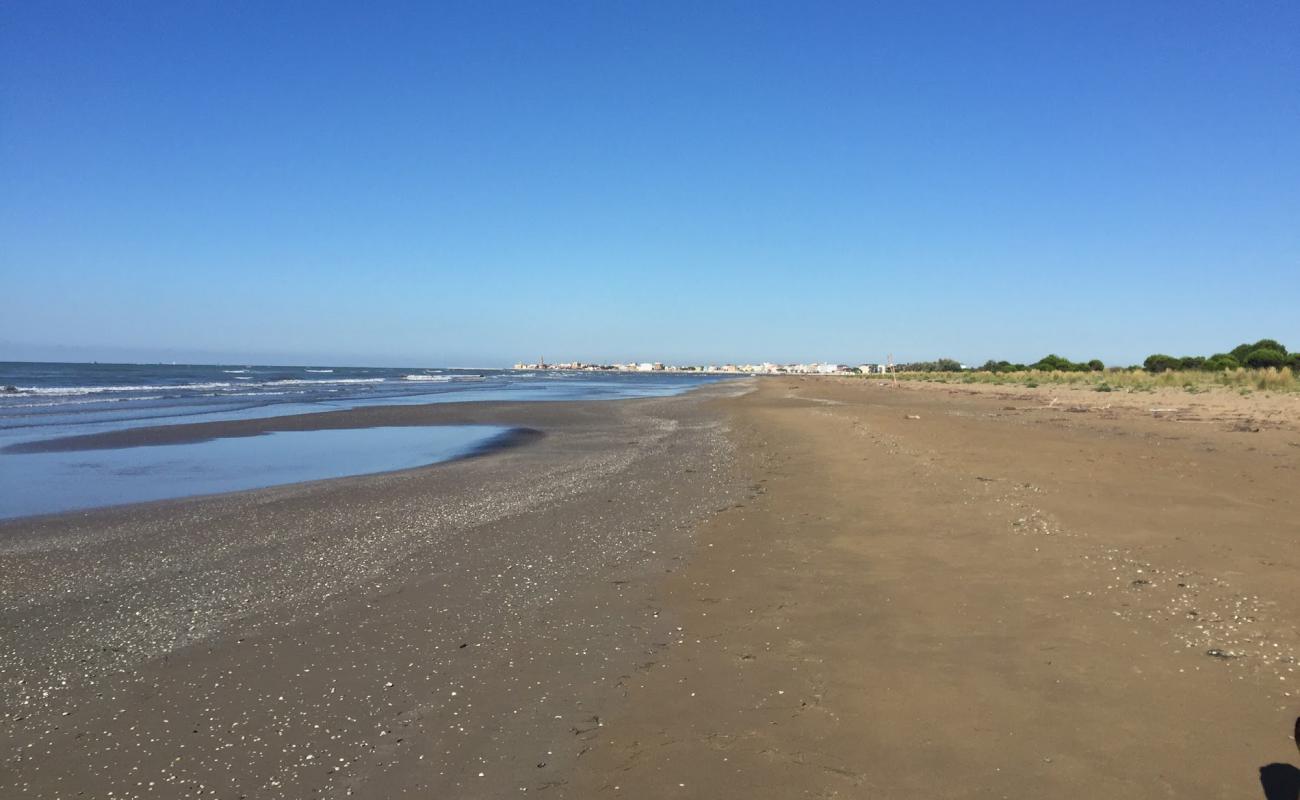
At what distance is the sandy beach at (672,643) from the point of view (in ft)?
11.4

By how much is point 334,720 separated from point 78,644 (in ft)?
8.61

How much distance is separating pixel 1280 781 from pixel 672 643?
324 centimetres

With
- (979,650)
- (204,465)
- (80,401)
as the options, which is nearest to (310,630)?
(979,650)

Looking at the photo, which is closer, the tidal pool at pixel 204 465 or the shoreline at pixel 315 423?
the tidal pool at pixel 204 465

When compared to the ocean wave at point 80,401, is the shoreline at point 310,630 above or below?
below

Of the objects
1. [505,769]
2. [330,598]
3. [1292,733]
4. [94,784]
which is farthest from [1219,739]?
[330,598]

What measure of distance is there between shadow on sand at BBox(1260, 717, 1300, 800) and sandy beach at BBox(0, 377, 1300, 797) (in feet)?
0.17

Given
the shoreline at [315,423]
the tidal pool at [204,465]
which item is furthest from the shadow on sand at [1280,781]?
the shoreline at [315,423]

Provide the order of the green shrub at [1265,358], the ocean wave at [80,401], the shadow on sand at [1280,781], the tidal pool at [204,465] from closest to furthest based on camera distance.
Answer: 1. the shadow on sand at [1280,781]
2. the tidal pool at [204,465]
3. the ocean wave at [80,401]
4. the green shrub at [1265,358]

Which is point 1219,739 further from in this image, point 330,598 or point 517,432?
point 517,432

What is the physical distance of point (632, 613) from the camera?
224 inches

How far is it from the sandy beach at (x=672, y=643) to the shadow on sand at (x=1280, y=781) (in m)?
0.05

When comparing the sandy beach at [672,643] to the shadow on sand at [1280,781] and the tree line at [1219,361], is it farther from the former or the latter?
the tree line at [1219,361]

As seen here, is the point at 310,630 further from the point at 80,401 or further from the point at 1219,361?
the point at 1219,361
